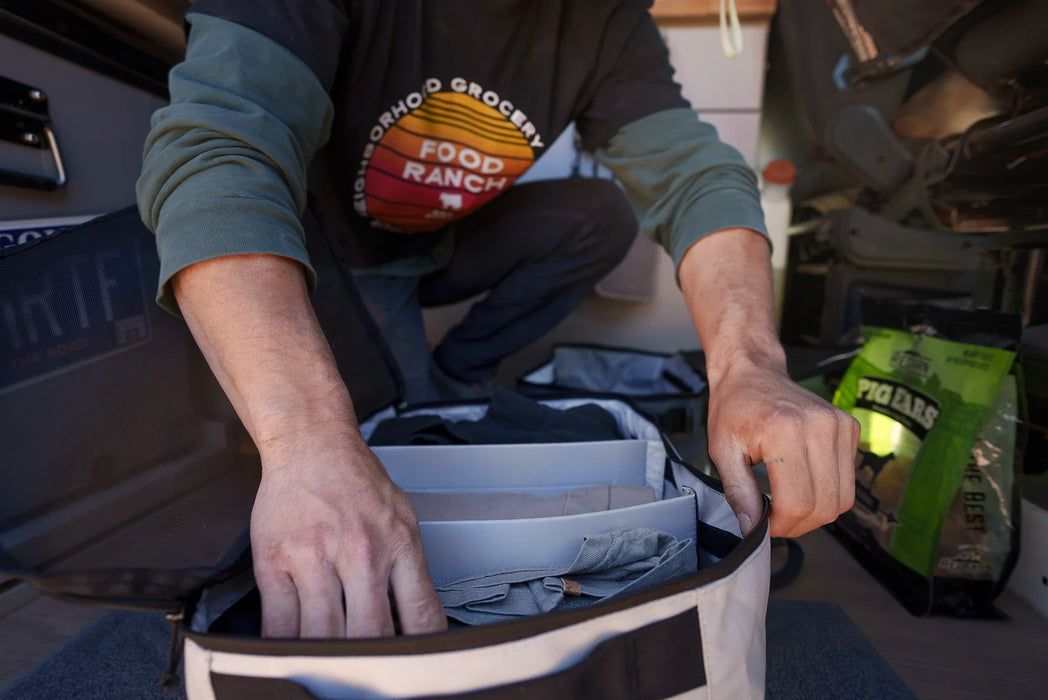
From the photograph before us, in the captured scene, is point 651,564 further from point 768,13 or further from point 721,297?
point 768,13

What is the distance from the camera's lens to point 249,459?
464mm

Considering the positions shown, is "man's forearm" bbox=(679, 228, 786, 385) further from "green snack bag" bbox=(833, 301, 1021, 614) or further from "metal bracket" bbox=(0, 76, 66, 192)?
"metal bracket" bbox=(0, 76, 66, 192)

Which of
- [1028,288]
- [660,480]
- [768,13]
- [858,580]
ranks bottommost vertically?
[858,580]

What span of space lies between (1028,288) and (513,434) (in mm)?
711

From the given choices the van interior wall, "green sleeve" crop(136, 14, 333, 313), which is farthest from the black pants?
"green sleeve" crop(136, 14, 333, 313)

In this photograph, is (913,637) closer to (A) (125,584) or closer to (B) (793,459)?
(B) (793,459)

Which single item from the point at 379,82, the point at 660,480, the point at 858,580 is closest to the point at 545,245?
the point at 379,82

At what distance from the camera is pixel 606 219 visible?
105 centimetres

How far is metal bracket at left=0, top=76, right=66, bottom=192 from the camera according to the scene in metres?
0.59

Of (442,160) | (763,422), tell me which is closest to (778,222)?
(442,160)

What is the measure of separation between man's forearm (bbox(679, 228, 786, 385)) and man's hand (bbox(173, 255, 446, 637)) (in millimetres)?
341

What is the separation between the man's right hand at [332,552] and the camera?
30cm

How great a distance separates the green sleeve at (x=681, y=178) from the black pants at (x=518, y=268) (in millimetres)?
199

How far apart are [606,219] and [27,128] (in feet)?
2.65
